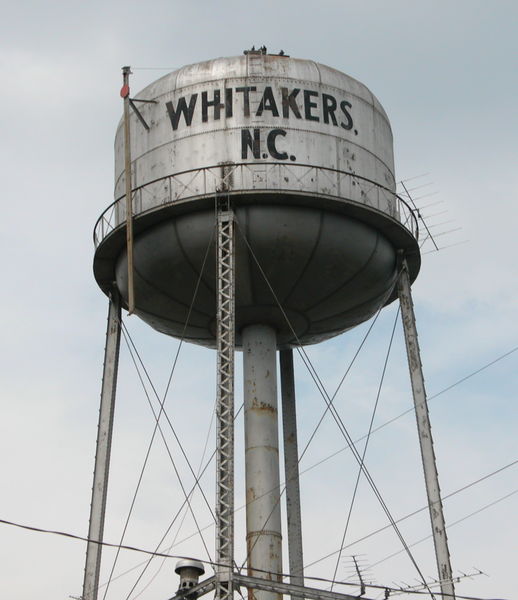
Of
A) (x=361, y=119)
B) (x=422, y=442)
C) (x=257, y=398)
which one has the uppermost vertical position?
(x=361, y=119)

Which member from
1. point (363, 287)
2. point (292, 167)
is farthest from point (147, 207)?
point (363, 287)

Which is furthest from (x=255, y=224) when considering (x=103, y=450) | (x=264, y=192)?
(x=103, y=450)

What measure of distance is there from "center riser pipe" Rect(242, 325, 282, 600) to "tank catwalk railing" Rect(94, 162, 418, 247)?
3.35 m

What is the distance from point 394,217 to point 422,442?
13.0 ft

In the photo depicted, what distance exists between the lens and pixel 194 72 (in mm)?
21016

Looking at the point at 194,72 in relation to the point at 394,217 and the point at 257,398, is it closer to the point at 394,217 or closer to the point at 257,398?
the point at 394,217

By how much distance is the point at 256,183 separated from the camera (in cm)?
1975

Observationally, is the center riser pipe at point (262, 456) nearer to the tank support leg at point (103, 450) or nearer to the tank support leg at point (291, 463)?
the tank support leg at point (291, 463)

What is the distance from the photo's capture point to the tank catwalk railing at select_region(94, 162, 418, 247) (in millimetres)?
19750

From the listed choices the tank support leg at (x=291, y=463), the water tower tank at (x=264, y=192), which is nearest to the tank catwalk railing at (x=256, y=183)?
the water tower tank at (x=264, y=192)

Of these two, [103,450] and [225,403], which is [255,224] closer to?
[225,403]

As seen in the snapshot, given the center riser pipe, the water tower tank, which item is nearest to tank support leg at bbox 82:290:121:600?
the water tower tank

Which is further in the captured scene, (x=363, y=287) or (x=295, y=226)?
(x=363, y=287)

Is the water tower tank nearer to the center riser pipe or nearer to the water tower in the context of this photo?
the water tower
